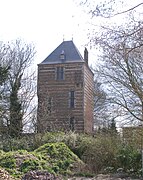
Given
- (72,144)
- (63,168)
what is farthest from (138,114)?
(63,168)

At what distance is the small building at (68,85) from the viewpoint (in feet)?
135

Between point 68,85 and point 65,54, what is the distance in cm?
362

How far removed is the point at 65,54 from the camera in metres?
42.6

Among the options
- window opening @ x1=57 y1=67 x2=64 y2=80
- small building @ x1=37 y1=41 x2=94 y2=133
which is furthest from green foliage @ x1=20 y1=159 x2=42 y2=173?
window opening @ x1=57 y1=67 x2=64 y2=80

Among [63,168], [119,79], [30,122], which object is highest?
[119,79]

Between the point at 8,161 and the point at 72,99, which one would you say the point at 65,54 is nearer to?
the point at 72,99

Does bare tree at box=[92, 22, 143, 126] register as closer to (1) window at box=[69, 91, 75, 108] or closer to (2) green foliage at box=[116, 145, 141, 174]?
(2) green foliage at box=[116, 145, 141, 174]

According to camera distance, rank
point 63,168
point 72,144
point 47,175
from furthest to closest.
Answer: point 72,144 < point 63,168 < point 47,175

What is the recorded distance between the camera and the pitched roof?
42344 millimetres

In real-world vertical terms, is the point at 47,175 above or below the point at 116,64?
below

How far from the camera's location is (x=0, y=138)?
2594 cm

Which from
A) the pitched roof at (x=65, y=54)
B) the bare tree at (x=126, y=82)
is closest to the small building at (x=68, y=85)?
the pitched roof at (x=65, y=54)

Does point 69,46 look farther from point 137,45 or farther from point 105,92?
point 137,45

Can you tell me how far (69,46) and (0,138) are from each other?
1958 cm
